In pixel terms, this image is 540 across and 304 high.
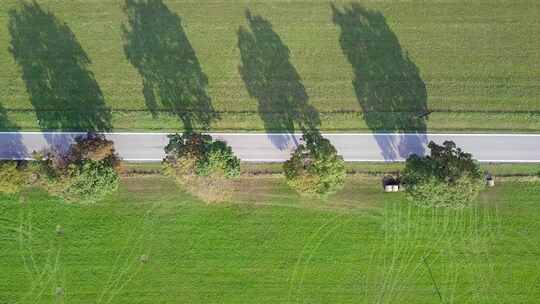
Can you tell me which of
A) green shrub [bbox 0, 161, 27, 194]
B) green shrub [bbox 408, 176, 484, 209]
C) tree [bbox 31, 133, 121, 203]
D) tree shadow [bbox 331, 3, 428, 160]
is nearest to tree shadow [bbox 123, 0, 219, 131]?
tree [bbox 31, 133, 121, 203]

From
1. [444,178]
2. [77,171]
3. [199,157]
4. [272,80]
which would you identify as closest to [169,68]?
[272,80]

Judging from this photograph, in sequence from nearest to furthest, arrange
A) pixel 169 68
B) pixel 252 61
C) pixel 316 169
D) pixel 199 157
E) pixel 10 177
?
pixel 316 169
pixel 199 157
pixel 10 177
pixel 252 61
pixel 169 68

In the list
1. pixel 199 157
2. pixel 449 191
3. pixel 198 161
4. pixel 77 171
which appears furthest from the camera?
pixel 199 157

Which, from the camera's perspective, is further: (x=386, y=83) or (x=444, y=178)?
(x=386, y=83)

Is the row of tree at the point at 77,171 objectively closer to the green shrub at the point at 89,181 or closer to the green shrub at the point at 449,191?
the green shrub at the point at 89,181

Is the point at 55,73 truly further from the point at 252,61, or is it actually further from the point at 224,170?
the point at 224,170

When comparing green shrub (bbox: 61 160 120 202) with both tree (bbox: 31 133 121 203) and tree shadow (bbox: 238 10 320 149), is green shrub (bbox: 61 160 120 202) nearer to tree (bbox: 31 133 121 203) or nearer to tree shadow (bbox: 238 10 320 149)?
tree (bbox: 31 133 121 203)

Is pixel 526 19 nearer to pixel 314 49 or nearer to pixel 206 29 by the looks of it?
pixel 314 49
